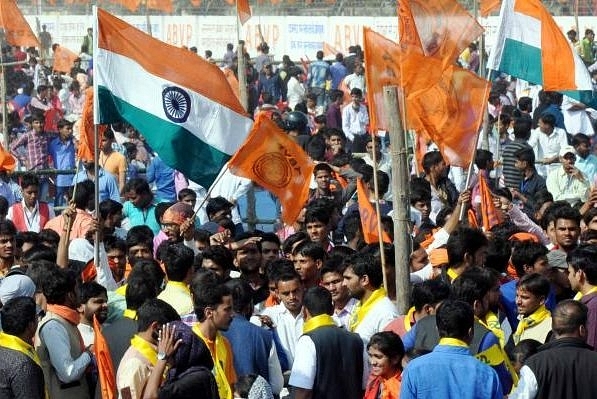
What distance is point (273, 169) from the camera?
1352 cm

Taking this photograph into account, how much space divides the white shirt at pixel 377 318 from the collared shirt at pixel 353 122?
14.7 meters

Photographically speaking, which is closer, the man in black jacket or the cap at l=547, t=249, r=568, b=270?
the man in black jacket

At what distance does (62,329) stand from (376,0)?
2868 centimetres

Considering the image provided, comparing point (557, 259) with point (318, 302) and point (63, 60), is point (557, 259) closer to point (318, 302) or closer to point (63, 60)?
point (318, 302)

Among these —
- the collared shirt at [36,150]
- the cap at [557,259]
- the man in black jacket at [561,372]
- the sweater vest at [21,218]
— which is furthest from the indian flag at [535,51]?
the collared shirt at [36,150]

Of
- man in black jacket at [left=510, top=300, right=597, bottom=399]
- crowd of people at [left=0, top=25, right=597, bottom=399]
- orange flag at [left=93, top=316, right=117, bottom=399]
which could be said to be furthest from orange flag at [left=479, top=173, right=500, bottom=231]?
orange flag at [left=93, top=316, right=117, bottom=399]

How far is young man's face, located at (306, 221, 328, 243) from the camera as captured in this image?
13258 millimetres

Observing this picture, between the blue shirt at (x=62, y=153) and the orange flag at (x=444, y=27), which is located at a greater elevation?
the orange flag at (x=444, y=27)

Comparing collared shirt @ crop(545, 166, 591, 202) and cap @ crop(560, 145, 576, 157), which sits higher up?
cap @ crop(560, 145, 576, 157)

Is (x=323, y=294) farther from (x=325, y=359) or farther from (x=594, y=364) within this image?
(x=594, y=364)

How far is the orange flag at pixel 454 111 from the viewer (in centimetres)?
1316

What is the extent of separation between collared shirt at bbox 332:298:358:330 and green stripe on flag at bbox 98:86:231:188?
2.24 metres

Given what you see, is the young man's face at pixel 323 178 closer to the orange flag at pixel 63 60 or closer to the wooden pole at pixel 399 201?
the wooden pole at pixel 399 201

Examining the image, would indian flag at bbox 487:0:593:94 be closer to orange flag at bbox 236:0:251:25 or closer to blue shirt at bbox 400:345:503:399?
blue shirt at bbox 400:345:503:399
